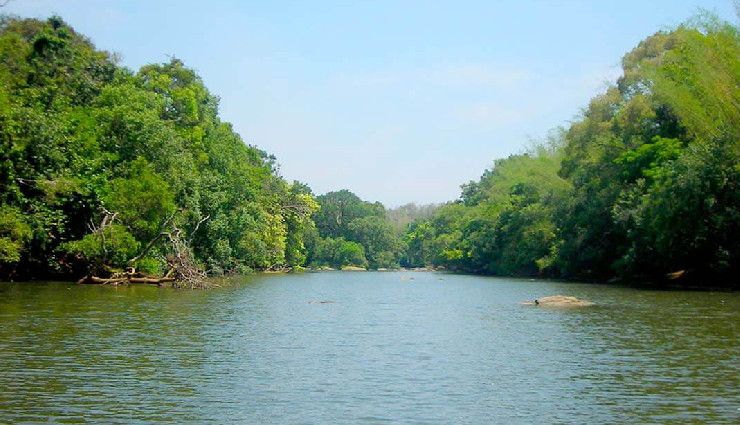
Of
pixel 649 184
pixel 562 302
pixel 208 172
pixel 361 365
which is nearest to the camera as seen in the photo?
pixel 361 365

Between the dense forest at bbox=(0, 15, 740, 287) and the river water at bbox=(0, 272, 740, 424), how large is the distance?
12.5 metres

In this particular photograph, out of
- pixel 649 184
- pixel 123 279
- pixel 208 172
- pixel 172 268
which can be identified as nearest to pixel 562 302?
pixel 649 184

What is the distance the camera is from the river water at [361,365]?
1341cm

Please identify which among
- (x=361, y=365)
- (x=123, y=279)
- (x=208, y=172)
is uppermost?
(x=208, y=172)

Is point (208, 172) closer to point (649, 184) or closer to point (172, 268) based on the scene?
point (172, 268)

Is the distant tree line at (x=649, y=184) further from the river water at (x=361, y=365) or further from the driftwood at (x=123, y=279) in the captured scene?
the driftwood at (x=123, y=279)

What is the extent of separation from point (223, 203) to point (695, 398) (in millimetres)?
51057

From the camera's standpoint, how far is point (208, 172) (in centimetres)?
5894

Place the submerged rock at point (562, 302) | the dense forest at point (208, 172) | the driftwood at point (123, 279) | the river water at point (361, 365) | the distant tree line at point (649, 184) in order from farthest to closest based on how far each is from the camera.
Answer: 1. the driftwood at point (123, 279)
2. the distant tree line at point (649, 184)
3. the dense forest at point (208, 172)
4. the submerged rock at point (562, 302)
5. the river water at point (361, 365)

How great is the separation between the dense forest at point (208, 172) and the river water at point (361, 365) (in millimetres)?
12506

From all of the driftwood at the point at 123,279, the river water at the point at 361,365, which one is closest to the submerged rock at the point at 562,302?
the river water at the point at 361,365

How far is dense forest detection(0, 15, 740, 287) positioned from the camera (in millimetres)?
43219

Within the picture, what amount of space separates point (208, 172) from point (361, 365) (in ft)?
141

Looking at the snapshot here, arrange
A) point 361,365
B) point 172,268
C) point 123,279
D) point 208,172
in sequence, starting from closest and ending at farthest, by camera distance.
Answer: point 361,365 → point 123,279 → point 172,268 → point 208,172
